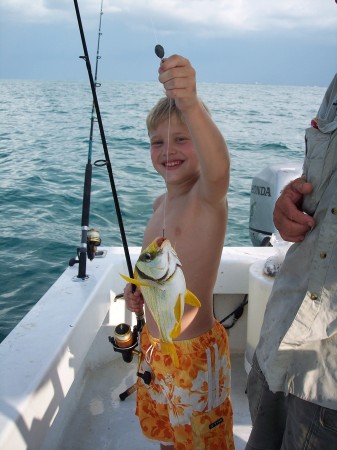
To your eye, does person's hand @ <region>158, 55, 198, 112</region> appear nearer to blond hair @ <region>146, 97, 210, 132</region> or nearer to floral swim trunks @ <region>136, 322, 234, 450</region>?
blond hair @ <region>146, 97, 210, 132</region>

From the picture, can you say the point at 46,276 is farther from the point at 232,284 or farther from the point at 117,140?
the point at 117,140

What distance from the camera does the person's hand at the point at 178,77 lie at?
1.44 meters

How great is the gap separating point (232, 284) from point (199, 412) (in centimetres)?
150

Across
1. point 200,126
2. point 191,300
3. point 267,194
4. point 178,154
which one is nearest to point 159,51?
point 200,126

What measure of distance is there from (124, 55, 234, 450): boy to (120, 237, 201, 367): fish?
1.55ft

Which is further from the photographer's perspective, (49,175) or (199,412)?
(49,175)

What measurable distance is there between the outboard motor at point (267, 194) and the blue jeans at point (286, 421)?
107 inches

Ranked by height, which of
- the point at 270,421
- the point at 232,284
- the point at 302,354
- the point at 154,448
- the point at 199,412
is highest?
the point at 302,354

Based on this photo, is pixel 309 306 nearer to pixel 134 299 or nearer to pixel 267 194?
pixel 134 299

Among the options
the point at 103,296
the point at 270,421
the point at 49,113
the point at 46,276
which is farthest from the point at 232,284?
the point at 49,113

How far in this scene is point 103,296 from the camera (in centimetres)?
→ 292

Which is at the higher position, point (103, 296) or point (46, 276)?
point (103, 296)

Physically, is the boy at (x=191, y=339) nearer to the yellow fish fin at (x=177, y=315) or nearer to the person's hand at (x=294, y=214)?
the person's hand at (x=294, y=214)

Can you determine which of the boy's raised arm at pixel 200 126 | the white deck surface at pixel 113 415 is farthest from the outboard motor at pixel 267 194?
the boy's raised arm at pixel 200 126
